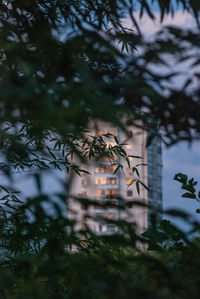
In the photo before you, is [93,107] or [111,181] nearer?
[93,107]

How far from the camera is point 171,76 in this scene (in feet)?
5.07

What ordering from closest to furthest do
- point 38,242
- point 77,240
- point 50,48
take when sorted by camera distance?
point 50,48 < point 77,240 < point 38,242

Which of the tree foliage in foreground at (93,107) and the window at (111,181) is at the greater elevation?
the window at (111,181)

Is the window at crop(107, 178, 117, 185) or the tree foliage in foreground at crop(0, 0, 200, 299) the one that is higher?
the window at crop(107, 178, 117, 185)

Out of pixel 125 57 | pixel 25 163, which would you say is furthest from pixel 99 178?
pixel 125 57

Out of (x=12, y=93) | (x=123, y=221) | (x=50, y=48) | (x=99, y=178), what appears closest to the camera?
(x=12, y=93)

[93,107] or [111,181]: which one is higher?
[111,181]

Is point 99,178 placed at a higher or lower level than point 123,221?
higher

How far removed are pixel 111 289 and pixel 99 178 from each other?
25315 mm

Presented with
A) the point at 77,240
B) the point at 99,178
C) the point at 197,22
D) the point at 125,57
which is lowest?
the point at 77,240

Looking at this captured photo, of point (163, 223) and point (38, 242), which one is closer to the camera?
point (163, 223)

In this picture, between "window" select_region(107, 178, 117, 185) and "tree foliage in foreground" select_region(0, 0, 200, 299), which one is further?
"window" select_region(107, 178, 117, 185)

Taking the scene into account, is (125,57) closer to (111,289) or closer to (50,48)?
(50,48)

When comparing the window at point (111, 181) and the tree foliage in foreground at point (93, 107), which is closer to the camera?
the tree foliage in foreground at point (93, 107)
